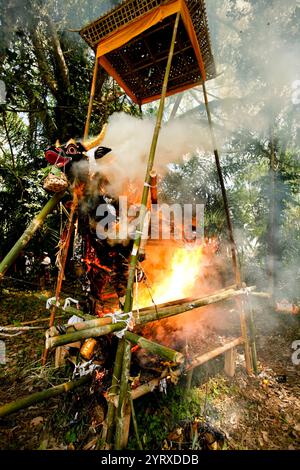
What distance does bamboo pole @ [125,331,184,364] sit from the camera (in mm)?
2086

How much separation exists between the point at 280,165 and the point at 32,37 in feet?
31.7

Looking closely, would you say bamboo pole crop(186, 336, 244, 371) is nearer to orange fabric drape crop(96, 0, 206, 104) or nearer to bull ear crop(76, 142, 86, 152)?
bull ear crop(76, 142, 86, 152)

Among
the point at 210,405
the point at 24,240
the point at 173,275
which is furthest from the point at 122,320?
the point at 173,275

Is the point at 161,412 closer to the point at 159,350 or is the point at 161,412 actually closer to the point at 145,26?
the point at 159,350

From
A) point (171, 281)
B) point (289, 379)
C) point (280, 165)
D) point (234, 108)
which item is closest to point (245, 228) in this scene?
point (280, 165)

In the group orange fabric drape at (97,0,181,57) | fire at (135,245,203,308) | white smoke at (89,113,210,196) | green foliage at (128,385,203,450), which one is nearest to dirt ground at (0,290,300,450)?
green foliage at (128,385,203,450)

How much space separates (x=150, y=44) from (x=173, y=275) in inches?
226

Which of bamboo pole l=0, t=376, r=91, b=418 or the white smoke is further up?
the white smoke

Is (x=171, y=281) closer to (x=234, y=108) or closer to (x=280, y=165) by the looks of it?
(x=280, y=165)

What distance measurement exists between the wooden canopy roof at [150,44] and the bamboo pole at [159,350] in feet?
15.1

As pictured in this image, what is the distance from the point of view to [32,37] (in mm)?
7043

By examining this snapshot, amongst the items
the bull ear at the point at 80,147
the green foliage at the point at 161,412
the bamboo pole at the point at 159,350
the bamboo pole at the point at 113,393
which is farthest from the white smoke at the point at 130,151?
the green foliage at the point at 161,412

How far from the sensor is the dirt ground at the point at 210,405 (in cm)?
355

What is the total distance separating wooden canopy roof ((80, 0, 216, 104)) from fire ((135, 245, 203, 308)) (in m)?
4.40
